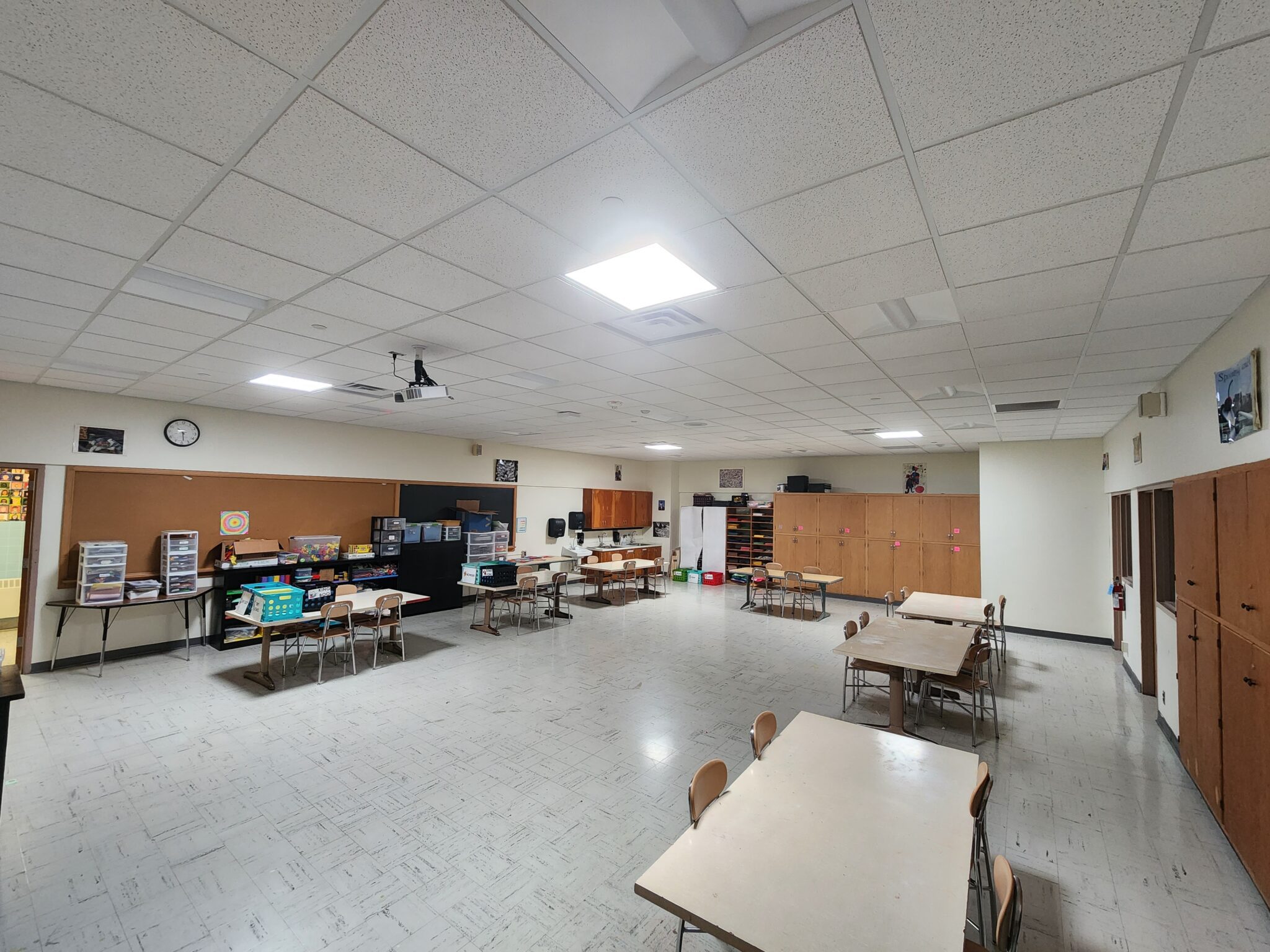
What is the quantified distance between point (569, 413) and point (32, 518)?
19.1 feet

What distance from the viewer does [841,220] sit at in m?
2.01

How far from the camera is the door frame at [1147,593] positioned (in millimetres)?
5414

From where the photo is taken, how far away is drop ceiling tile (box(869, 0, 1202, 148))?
1132 mm

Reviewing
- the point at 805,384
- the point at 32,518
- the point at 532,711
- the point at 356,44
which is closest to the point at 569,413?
the point at 805,384

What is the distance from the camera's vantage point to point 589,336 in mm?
3508

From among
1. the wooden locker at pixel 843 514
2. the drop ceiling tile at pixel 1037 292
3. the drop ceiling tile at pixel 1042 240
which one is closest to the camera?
the drop ceiling tile at pixel 1042 240

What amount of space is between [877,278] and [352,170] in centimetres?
227

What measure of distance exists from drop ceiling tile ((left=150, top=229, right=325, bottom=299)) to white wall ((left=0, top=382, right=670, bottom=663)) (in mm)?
4949

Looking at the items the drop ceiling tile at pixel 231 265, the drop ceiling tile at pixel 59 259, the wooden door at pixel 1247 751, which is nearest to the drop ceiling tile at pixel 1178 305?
the wooden door at pixel 1247 751

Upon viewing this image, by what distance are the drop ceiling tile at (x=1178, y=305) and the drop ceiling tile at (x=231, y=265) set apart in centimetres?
422

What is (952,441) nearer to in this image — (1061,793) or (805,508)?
(805,508)

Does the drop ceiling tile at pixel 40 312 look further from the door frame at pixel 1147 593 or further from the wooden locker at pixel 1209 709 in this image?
the door frame at pixel 1147 593

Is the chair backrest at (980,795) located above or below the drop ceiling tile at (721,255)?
below

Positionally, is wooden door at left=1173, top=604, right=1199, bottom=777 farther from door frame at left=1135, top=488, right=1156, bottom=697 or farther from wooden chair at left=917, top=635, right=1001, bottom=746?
door frame at left=1135, top=488, right=1156, bottom=697
